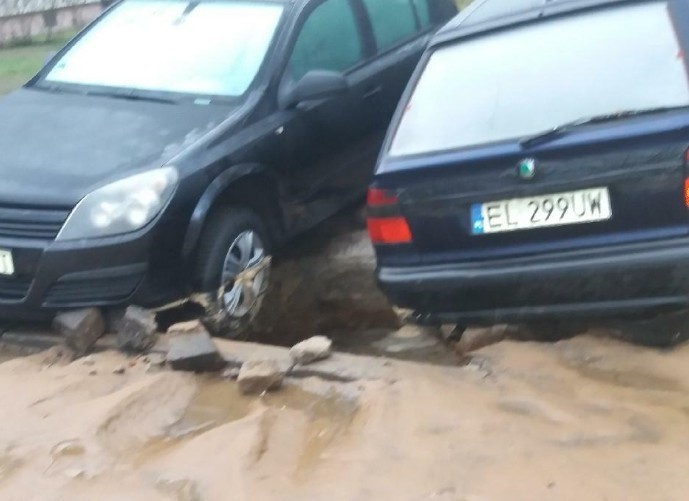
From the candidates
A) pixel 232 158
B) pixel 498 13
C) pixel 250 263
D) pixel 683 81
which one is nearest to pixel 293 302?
pixel 250 263

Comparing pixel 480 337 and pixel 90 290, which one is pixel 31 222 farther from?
pixel 480 337

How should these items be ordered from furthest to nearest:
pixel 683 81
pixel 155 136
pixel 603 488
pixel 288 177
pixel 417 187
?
pixel 288 177, pixel 155 136, pixel 417 187, pixel 683 81, pixel 603 488

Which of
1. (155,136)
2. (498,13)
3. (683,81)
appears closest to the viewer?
(683,81)

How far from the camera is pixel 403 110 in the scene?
14.7 feet

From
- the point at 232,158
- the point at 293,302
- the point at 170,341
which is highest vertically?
the point at 232,158

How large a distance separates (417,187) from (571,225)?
2.21 ft

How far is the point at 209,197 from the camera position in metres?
4.91

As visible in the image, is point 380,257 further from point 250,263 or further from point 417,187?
point 250,263

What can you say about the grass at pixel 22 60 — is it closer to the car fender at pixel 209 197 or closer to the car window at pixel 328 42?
the car window at pixel 328 42

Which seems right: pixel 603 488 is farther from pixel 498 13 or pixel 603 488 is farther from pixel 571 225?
pixel 498 13

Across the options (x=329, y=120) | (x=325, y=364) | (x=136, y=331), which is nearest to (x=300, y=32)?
(x=329, y=120)

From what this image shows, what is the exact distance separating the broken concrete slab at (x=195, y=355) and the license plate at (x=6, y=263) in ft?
2.94

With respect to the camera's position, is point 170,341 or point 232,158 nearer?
point 170,341

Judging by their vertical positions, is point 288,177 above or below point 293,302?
above
